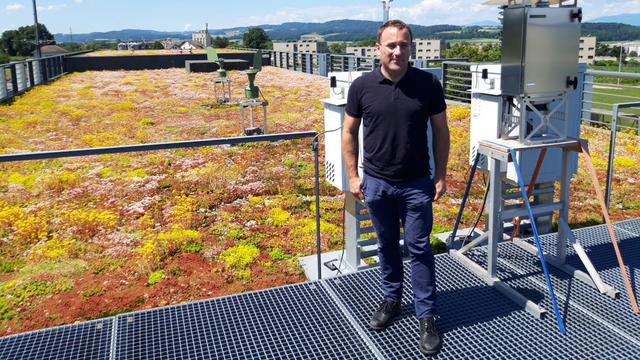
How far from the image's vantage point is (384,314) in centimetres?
365

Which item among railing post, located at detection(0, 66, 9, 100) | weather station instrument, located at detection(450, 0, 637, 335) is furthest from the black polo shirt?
railing post, located at detection(0, 66, 9, 100)

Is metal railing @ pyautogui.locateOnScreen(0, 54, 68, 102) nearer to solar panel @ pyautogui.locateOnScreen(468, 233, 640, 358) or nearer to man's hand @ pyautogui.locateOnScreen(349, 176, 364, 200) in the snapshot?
man's hand @ pyautogui.locateOnScreen(349, 176, 364, 200)

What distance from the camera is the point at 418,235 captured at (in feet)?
10.9

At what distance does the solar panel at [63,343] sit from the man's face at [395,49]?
8.47ft

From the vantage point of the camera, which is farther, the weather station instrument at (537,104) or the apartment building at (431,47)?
the apartment building at (431,47)

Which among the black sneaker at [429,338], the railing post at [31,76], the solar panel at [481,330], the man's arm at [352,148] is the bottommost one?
the solar panel at [481,330]

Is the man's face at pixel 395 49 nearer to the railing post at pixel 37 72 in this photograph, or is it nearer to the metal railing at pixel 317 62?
the metal railing at pixel 317 62

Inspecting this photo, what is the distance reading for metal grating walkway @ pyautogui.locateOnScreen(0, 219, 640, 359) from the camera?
3.38m

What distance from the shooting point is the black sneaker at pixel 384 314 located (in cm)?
362

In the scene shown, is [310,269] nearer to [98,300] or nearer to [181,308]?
[181,308]

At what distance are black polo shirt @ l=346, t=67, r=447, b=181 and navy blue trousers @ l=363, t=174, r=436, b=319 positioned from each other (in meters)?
0.08

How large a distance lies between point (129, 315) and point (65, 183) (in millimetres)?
5455

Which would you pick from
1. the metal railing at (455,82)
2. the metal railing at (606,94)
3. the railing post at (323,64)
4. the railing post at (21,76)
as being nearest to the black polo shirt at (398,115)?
the metal railing at (606,94)

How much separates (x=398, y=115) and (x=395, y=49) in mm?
392
